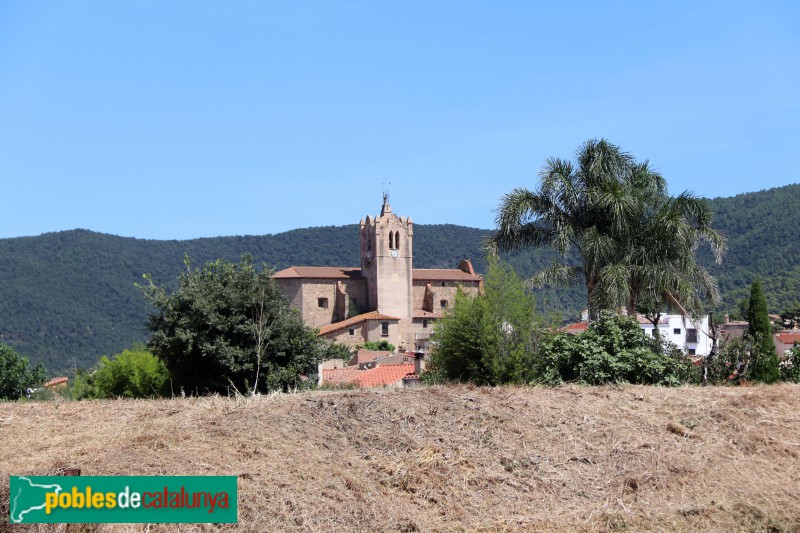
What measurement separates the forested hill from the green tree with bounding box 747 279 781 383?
50.6 metres

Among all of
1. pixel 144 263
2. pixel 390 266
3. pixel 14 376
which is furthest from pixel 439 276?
pixel 144 263

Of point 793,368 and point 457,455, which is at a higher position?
point 793,368

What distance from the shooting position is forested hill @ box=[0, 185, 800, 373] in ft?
317

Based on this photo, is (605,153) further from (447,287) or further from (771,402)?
(447,287)

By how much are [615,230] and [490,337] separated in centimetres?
371

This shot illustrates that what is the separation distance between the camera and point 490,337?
54.6 ft

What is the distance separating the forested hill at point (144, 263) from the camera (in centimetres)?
9675

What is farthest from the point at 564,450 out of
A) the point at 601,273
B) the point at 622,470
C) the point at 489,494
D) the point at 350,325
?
the point at 350,325

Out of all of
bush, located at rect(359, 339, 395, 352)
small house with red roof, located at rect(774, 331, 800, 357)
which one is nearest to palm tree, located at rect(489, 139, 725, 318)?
small house with red roof, located at rect(774, 331, 800, 357)

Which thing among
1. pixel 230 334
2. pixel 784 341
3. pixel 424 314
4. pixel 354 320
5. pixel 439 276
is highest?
pixel 439 276

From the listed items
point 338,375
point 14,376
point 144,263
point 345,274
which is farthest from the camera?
point 144,263

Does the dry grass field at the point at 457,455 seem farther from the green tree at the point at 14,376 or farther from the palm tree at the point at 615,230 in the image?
the green tree at the point at 14,376

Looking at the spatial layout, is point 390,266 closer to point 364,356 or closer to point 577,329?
point 364,356

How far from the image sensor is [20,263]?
420ft
